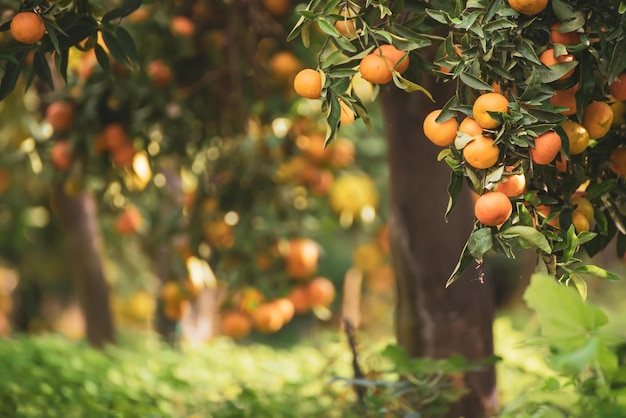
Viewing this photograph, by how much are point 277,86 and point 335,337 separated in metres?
1.08

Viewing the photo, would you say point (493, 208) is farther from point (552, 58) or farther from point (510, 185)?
point (552, 58)


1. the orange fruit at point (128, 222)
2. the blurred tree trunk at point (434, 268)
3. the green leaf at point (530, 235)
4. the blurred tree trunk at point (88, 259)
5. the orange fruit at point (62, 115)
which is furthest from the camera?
the blurred tree trunk at point (88, 259)

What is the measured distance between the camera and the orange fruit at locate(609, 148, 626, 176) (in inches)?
58.9

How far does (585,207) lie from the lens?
4.75ft

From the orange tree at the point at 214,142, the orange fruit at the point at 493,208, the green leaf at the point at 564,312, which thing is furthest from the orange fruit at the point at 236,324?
the green leaf at the point at 564,312

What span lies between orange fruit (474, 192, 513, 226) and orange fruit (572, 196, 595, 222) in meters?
0.25

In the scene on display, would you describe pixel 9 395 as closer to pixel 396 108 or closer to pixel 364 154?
pixel 396 108

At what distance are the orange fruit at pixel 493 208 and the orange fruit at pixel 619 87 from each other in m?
0.33

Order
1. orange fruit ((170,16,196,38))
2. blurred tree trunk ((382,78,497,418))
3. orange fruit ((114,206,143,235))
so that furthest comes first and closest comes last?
orange fruit ((114,206,143,235))
orange fruit ((170,16,196,38))
blurred tree trunk ((382,78,497,418))

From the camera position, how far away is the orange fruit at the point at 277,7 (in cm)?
270

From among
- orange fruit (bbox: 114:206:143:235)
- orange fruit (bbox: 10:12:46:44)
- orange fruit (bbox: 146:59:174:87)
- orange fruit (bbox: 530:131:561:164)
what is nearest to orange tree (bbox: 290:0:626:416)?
orange fruit (bbox: 530:131:561:164)

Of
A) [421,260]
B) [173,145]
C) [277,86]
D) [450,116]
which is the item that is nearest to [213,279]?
[173,145]

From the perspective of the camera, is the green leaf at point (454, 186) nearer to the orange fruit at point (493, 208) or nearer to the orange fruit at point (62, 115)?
the orange fruit at point (493, 208)

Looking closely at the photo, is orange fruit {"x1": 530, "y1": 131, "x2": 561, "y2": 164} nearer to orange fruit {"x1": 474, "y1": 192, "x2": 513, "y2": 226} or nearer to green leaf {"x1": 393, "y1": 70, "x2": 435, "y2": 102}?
orange fruit {"x1": 474, "y1": 192, "x2": 513, "y2": 226}
